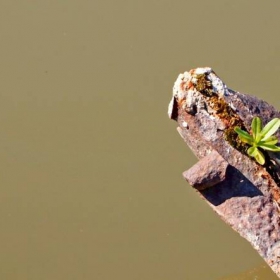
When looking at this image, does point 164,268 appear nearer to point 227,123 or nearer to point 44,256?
point 44,256

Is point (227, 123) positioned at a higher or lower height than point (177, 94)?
lower

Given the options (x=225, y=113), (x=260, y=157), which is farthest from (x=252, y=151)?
(x=225, y=113)

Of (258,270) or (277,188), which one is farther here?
(258,270)

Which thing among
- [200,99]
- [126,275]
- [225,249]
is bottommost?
[225,249]

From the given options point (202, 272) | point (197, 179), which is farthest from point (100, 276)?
point (197, 179)

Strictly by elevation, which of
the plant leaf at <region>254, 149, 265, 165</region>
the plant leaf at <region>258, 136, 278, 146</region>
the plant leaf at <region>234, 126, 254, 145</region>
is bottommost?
the plant leaf at <region>254, 149, 265, 165</region>

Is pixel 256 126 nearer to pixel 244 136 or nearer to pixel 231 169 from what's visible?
pixel 244 136
